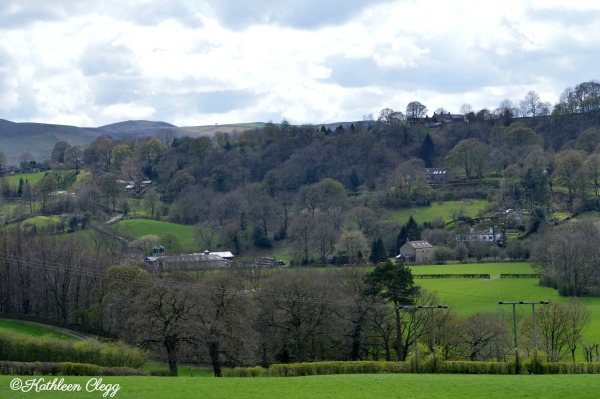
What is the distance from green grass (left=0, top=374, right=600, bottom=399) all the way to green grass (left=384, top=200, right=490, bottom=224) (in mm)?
79523

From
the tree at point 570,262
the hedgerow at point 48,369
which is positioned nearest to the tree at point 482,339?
the tree at point 570,262

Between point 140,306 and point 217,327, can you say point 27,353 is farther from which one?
point 217,327

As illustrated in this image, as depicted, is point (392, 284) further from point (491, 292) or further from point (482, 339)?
point (491, 292)

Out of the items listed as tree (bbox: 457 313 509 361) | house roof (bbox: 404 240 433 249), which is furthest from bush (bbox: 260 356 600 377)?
house roof (bbox: 404 240 433 249)

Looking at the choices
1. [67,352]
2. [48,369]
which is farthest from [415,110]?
[48,369]

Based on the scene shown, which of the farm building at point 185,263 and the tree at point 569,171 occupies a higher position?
the tree at point 569,171

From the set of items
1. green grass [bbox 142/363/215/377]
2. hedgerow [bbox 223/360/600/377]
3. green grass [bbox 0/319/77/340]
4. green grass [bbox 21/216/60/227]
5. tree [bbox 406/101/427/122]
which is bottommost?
green grass [bbox 142/363/215/377]

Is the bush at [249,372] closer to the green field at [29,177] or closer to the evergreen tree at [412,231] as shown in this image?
the evergreen tree at [412,231]

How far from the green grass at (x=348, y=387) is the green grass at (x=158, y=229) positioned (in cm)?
7671

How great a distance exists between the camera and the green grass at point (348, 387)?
32688mm

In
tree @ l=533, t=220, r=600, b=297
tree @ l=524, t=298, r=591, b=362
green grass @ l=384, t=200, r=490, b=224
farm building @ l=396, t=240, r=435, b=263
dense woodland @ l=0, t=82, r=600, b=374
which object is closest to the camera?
tree @ l=524, t=298, r=591, b=362

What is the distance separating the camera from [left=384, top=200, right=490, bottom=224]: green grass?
118m

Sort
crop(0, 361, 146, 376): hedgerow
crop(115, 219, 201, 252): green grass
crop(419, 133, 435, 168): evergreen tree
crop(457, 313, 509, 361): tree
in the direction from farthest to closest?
crop(419, 133, 435, 168): evergreen tree
crop(115, 219, 201, 252): green grass
crop(457, 313, 509, 361): tree
crop(0, 361, 146, 376): hedgerow

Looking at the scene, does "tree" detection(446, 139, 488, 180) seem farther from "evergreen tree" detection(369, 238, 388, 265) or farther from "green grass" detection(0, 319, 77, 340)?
"green grass" detection(0, 319, 77, 340)
